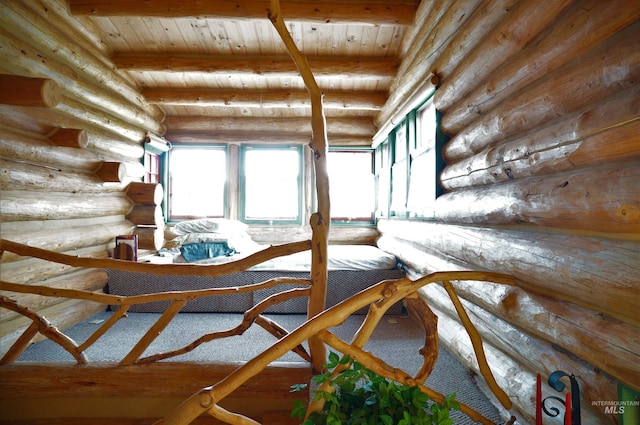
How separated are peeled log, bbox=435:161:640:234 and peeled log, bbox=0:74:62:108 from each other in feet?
10.2

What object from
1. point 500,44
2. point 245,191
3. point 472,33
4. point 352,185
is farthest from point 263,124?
point 500,44

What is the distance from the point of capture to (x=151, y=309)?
158 inches

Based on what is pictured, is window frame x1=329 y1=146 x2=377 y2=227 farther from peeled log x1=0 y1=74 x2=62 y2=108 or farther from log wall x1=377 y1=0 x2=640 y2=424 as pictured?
peeled log x1=0 y1=74 x2=62 y2=108

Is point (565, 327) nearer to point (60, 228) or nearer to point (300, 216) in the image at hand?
point (60, 228)

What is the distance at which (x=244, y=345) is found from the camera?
3.04m

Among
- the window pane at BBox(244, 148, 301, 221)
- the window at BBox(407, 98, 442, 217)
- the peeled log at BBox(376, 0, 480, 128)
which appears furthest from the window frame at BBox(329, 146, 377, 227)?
the window at BBox(407, 98, 442, 217)

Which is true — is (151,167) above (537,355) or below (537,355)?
above

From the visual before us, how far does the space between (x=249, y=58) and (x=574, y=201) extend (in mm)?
4157

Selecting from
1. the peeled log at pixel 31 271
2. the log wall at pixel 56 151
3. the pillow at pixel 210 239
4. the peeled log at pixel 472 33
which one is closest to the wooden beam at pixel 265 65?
the log wall at pixel 56 151

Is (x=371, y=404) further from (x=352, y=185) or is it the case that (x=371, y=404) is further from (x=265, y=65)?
(x=352, y=185)

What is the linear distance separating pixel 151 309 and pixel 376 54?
4312 millimetres

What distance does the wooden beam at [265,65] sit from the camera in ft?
13.9

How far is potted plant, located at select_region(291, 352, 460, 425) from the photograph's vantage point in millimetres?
1192

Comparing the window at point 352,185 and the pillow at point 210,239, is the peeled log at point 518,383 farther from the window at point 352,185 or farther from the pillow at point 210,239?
the window at point 352,185
